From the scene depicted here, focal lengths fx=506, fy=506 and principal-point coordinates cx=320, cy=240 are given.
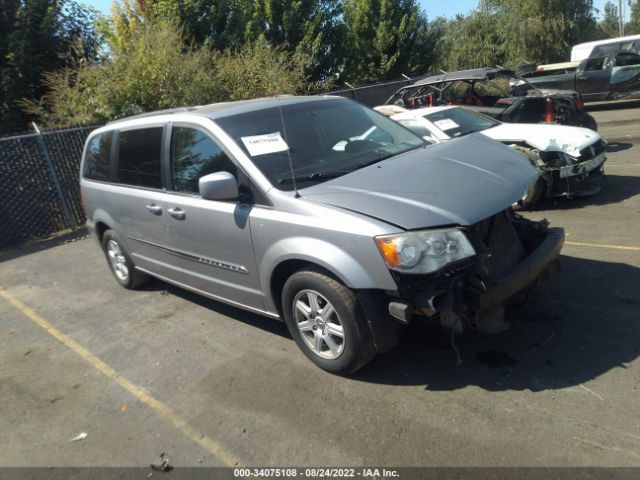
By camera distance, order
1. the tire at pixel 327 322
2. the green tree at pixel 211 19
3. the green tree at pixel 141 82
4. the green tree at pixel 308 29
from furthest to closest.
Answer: the green tree at pixel 308 29
the green tree at pixel 211 19
the green tree at pixel 141 82
the tire at pixel 327 322

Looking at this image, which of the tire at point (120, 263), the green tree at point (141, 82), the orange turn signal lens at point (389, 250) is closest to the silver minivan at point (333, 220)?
the orange turn signal lens at point (389, 250)

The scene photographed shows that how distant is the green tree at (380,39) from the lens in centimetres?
2581

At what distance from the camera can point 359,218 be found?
3119 millimetres

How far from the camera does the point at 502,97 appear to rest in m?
10.5

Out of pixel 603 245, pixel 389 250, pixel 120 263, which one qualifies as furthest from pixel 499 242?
pixel 120 263

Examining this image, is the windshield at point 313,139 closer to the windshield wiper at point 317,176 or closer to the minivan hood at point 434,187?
the windshield wiper at point 317,176

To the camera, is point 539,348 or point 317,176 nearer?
point 539,348

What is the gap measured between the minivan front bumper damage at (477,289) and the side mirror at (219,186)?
1366mm

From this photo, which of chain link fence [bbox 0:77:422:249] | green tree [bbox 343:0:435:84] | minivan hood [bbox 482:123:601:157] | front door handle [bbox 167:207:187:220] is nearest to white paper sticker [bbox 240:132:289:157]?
front door handle [bbox 167:207:187:220]

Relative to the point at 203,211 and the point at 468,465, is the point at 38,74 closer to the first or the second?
the point at 203,211

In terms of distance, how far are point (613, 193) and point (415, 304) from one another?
5.55 meters

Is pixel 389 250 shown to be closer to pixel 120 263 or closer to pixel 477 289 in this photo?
pixel 477 289

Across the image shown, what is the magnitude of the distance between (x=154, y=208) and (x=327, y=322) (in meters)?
2.14

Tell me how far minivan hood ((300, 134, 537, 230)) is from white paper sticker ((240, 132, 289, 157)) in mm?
495
